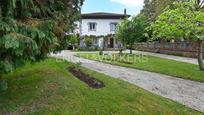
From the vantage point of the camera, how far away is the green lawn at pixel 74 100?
6129 mm

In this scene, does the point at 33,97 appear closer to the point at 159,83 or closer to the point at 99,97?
the point at 99,97

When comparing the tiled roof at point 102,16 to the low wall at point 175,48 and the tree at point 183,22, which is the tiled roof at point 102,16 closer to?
the low wall at point 175,48

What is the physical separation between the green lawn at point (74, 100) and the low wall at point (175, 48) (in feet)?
61.6

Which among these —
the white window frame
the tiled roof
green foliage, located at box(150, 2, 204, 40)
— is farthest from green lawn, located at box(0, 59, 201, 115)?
the tiled roof

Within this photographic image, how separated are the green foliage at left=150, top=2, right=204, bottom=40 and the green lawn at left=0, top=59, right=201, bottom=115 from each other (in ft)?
21.5

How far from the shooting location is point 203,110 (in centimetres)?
690

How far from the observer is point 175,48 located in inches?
1142

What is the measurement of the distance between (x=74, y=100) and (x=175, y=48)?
79.4 feet

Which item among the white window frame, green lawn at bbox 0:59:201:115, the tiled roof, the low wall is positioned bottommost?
green lawn at bbox 0:59:201:115

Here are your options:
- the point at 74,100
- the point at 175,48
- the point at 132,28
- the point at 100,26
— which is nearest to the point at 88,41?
the point at 100,26

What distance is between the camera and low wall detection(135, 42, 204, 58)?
25181mm

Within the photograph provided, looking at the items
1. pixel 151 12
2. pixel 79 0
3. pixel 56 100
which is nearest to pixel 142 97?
pixel 56 100

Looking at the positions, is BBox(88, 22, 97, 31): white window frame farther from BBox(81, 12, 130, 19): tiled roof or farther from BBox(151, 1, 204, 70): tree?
BBox(151, 1, 204, 70): tree

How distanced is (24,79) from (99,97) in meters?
3.08
